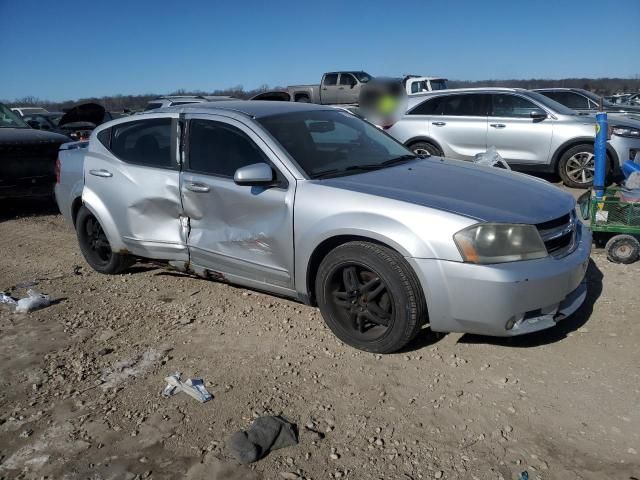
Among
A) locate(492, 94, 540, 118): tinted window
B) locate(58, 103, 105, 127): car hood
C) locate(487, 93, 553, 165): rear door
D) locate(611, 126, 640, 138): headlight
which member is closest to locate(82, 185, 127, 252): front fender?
locate(487, 93, 553, 165): rear door

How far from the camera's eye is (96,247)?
5.48 m

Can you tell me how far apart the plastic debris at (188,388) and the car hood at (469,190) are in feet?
5.01

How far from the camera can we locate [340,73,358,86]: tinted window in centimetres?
2425

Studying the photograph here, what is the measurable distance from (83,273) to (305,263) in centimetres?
293

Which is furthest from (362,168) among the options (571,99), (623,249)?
(571,99)

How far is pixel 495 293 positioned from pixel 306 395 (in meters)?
1.23

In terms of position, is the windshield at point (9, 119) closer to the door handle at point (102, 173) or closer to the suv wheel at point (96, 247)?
the suv wheel at point (96, 247)

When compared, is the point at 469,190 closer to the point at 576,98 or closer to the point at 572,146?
the point at 572,146

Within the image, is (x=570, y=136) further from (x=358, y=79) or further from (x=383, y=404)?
(x=358, y=79)

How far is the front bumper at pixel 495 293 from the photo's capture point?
10.4 ft

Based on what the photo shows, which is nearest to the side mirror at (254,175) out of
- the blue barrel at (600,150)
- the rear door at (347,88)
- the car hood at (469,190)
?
the car hood at (469,190)

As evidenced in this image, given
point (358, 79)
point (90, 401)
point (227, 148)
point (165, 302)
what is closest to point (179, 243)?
point (165, 302)

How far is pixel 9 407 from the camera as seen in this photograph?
10.7ft

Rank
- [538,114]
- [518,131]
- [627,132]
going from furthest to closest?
[518,131]
[538,114]
[627,132]
